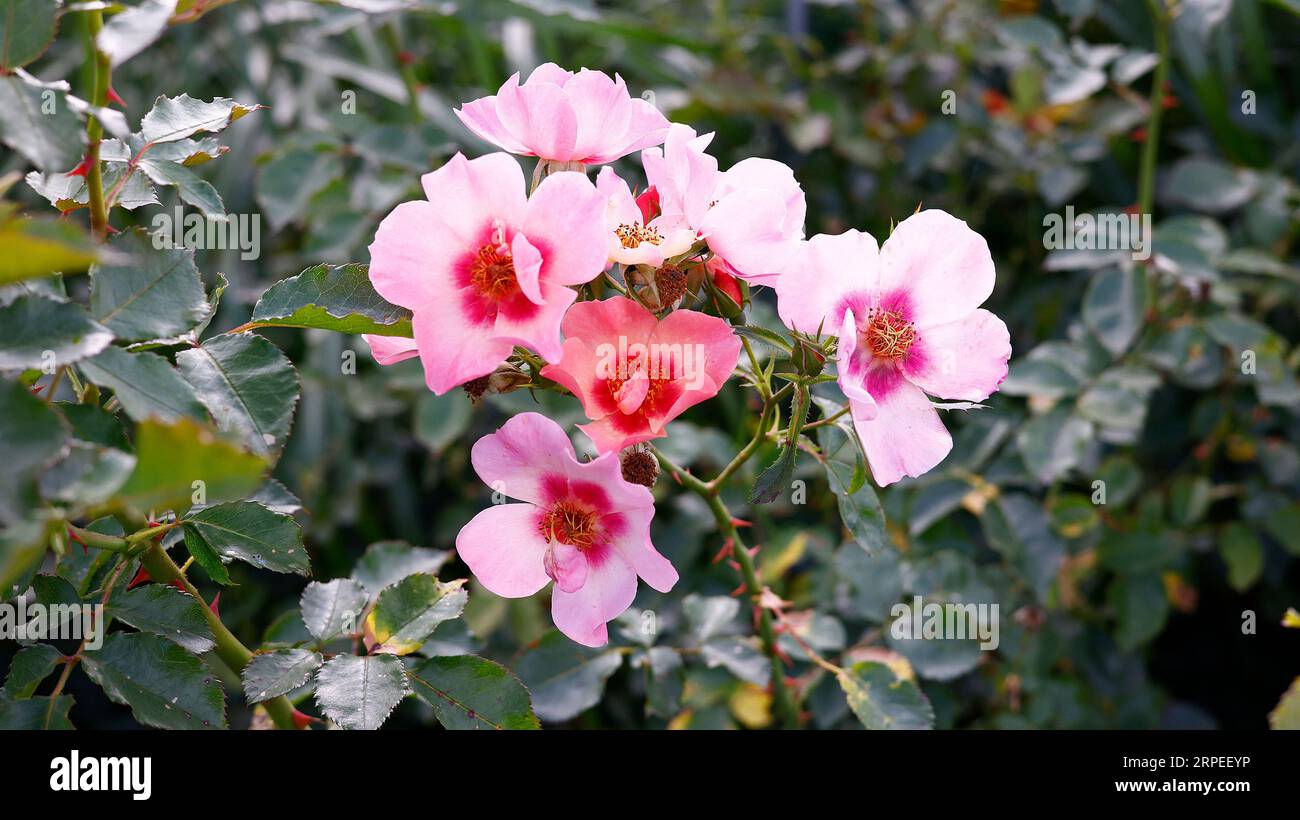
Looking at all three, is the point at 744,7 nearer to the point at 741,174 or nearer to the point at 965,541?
the point at 965,541

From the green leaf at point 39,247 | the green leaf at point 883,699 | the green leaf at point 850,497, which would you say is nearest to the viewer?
the green leaf at point 39,247

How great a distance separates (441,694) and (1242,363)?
1.23 m

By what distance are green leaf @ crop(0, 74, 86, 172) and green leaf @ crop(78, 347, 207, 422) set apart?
0.36ft

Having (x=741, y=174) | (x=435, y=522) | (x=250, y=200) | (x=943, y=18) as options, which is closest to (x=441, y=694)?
(x=741, y=174)

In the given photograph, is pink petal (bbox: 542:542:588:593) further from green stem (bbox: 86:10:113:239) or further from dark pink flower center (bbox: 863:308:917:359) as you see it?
green stem (bbox: 86:10:113:239)

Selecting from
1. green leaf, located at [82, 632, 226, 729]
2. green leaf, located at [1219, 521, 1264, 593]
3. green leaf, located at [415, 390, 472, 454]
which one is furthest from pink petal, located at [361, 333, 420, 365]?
green leaf, located at [1219, 521, 1264, 593]

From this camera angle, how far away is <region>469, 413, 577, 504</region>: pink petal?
2.16 feet

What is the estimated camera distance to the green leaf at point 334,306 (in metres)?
0.67

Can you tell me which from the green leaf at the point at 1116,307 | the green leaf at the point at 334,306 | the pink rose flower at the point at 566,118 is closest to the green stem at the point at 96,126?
the green leaf at the point at 334,306

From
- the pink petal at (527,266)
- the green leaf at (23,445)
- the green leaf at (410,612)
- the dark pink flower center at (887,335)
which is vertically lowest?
the green leaf at (410,612)

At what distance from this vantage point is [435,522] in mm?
1907

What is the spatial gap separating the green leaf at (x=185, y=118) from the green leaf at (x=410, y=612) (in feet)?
1.19

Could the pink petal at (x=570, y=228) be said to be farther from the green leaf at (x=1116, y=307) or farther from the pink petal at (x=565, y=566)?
the green leaf at (x=1116, y=307)
